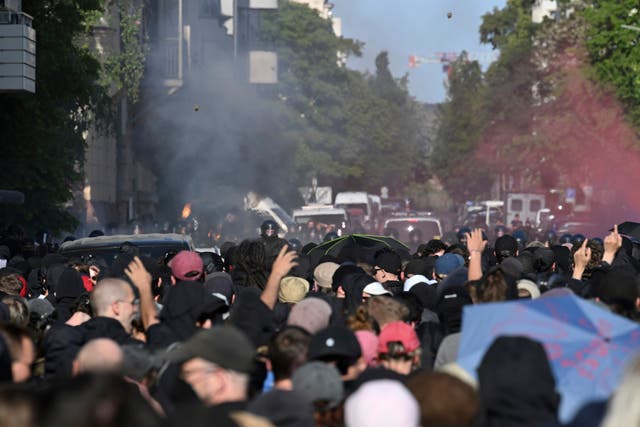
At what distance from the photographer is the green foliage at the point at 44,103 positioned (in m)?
24.7

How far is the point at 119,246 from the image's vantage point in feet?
53.1

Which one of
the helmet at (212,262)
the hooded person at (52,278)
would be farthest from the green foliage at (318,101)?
the hooded person at (52,278)

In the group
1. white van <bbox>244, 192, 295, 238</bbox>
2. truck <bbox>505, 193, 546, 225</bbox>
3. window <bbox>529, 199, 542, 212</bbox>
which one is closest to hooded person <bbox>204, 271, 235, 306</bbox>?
white van <bbox>244, 192, 295, 238</bbox>

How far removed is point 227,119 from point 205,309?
50.4m

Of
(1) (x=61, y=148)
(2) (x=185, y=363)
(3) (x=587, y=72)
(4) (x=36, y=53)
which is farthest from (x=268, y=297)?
(3) (x=587, y=72)

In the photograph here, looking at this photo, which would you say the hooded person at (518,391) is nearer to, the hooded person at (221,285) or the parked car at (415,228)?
the hooded person at (221,285)

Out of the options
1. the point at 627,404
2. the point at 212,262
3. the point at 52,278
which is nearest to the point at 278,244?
the point at 212,262

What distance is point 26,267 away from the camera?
14.6m

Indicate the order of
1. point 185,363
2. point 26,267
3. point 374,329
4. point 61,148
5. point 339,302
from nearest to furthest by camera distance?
point 185,363
point 374,329
point 339,302
point 26,267
point 61,148

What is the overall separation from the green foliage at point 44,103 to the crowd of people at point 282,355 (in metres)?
13.4

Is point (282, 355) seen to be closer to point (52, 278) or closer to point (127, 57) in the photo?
point (52, 278)

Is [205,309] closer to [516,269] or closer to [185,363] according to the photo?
[185,363]

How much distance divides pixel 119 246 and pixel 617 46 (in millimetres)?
39171

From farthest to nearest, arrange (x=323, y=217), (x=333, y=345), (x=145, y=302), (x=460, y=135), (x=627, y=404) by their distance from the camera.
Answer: (x=460, y=135) → (x=323, y=217) → (x=145, y=302) → (x=333, y=345) → (x=627, y=404)
